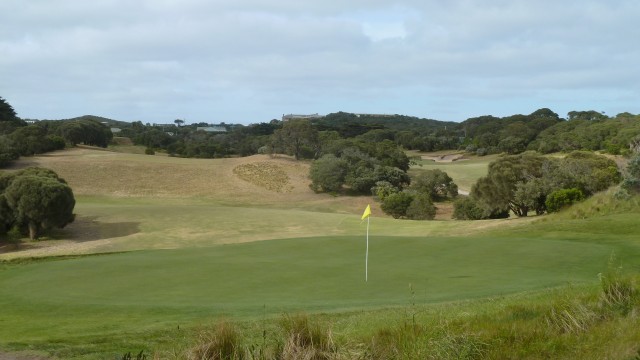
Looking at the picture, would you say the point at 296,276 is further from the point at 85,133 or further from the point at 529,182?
the point at 85,133

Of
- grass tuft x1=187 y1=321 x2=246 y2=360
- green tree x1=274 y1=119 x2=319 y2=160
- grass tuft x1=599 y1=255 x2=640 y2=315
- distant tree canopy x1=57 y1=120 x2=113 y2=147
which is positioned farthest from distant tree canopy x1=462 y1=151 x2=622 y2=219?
distant tree canopy x1=57 y1=120 x2=113 y2=147

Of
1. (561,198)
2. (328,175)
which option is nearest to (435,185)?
(328,175)

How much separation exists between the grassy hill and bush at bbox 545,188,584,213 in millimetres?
7874

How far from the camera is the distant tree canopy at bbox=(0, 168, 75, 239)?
43.6m

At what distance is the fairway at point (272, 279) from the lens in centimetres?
1413

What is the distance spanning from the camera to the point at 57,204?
1769 inches

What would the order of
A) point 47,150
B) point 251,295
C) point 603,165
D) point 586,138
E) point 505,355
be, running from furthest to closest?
1. point 586,138
2. point 47,150
3. point 603,165
4. point 251,295
5. point 505,355

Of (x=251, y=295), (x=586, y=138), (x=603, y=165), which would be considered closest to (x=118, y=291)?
(x=251, y=295)

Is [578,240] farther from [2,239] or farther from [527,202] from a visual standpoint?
[2,239]

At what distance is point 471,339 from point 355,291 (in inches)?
368

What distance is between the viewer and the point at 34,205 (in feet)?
143

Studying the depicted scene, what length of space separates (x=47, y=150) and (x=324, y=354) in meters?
88.6

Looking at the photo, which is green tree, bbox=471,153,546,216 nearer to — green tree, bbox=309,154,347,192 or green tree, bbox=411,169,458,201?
green tree, bbox=411,169,458,201

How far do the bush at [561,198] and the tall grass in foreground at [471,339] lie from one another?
3737 cm
